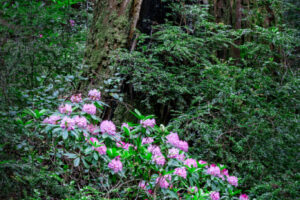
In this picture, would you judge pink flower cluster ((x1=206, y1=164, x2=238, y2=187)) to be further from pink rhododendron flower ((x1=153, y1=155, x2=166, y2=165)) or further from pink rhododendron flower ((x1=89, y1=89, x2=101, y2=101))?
pink rhododendron flower ((x1=89, y1=89, x2=101, y2=101))

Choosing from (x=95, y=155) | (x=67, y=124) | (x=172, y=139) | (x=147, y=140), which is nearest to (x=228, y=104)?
(x=172, y=139)

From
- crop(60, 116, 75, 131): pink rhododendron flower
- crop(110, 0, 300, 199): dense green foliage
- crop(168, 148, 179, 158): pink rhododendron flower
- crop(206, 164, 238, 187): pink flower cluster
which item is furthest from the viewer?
crop(110, 0, 300, 199): dense green foliage

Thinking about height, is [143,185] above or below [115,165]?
below

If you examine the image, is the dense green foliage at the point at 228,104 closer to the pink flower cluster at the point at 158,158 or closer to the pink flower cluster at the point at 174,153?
the pink flower cluster at the point at 174,153

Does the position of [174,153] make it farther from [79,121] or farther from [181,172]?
[79,121]

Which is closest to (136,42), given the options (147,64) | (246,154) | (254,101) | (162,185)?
(147,64)

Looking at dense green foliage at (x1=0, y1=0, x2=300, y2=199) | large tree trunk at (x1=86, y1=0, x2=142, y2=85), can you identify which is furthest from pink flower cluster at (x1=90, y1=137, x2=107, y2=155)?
large tree trunk at (x1=86, y1=0, x2=142, y2=85)

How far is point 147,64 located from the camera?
305 cm

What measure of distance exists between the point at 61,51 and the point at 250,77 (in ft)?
7.62

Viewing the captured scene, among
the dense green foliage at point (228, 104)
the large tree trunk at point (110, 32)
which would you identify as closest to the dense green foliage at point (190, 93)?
the dense green foliage at point (228, 104)

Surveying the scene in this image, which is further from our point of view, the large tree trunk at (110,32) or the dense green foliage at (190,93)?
the large tree trunk at (110,32)

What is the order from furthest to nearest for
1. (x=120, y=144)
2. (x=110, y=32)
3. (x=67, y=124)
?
(x=110, y=32) < (x=120, y=144) < (x=67, y=124)

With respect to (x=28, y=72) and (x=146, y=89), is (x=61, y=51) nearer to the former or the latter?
(x=28, y=72)

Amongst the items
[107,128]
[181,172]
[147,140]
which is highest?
[107,128]
